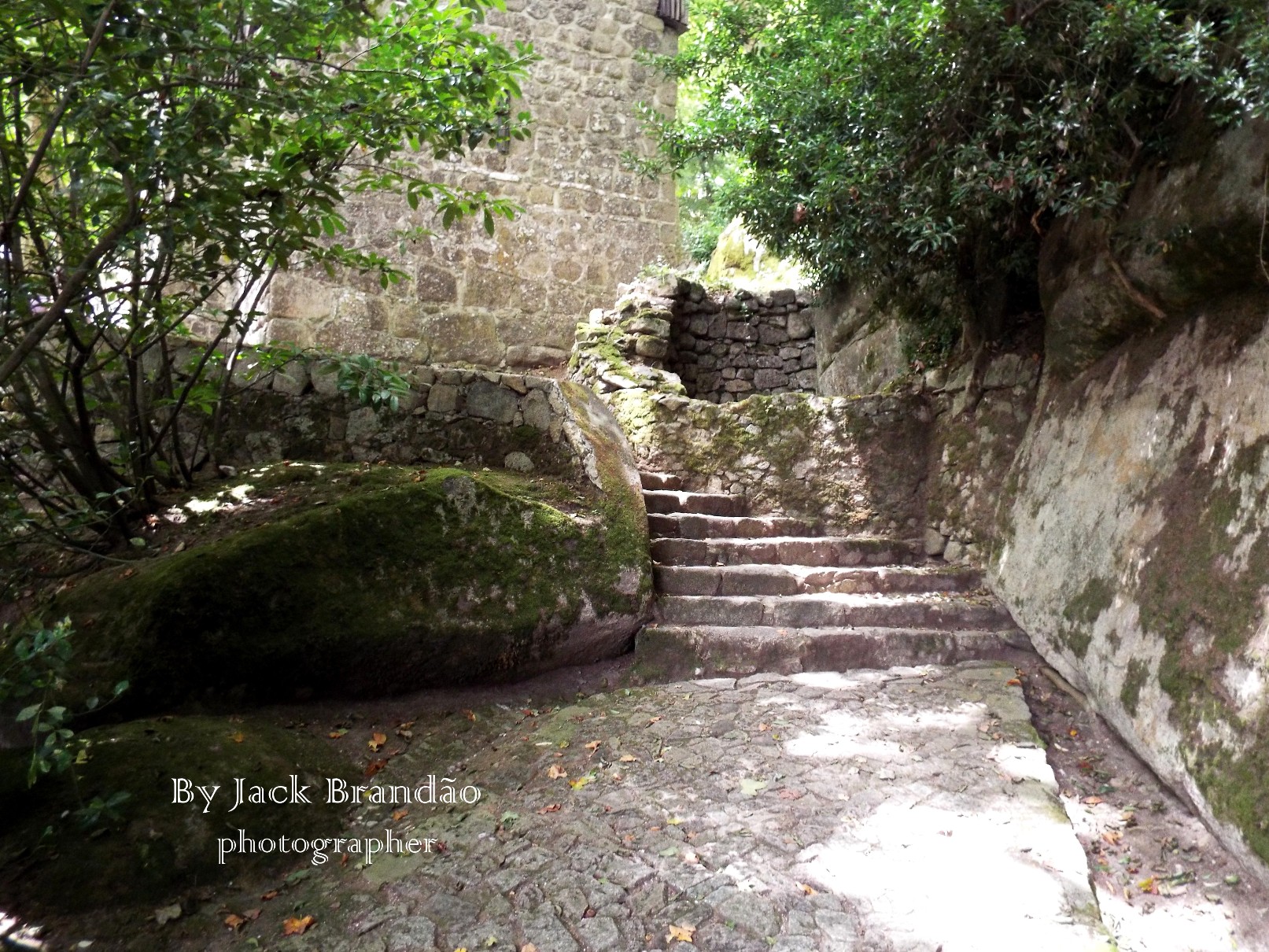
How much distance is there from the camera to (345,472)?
392cm

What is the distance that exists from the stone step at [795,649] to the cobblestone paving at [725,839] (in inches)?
14.7

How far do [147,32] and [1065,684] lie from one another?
4.13 metres

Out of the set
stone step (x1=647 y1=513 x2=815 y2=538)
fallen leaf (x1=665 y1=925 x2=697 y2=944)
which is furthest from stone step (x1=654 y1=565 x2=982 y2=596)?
fallen leaf (x1=665 y1=925 x2=697 y2=944)

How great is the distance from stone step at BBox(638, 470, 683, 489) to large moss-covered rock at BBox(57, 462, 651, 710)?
2.93 feet

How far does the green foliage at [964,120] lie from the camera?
307 cm

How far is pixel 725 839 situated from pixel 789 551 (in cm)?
253

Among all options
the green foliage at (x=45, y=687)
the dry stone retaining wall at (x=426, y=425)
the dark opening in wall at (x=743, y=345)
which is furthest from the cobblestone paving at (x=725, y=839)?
the dark opening in wall at (x=743, y=345)

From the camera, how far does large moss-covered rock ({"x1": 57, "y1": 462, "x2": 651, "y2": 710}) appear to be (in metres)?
2.97

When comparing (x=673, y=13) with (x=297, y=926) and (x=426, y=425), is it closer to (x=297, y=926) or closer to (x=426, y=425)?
(x=426, y=425)

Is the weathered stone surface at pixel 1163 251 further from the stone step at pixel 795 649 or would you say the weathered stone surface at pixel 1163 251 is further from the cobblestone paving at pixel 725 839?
the cobblestone paving at pixel 725 839

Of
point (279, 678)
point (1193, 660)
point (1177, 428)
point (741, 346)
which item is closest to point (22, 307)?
point (279, 678)

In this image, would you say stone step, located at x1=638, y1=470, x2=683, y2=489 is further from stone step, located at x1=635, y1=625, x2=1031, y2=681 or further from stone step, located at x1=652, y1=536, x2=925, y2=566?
stone step, located at x1=635, y1=625, x2=1031, y2=681

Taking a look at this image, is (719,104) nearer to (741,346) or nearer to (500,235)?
(741,346)

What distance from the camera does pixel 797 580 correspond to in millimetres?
4457
